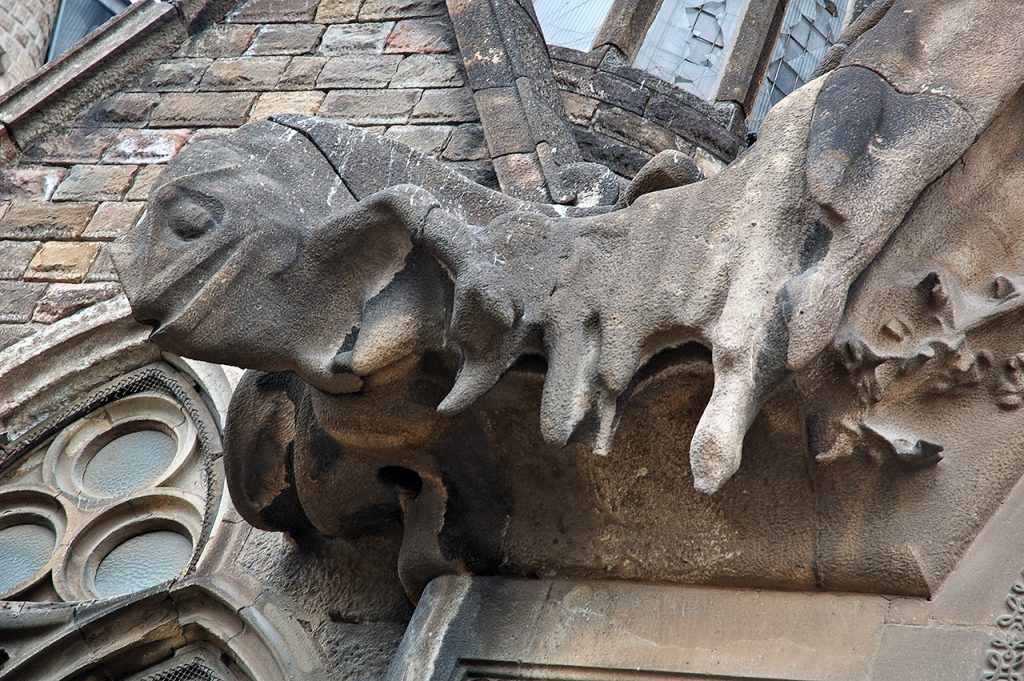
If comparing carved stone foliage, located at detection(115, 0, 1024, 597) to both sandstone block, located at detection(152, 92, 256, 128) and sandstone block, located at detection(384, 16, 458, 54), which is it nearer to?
sandstone block, located at detection(152, 92, 256, 128)

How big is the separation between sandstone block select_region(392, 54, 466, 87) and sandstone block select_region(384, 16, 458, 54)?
5 centimetres

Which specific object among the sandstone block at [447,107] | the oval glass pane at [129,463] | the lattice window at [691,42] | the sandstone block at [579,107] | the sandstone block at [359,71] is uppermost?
the sandstone block at [447,107]

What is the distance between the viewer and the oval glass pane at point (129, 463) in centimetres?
445

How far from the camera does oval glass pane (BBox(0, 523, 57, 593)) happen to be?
4184 millimetres

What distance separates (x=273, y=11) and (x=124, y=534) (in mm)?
2425

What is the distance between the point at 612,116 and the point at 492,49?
1.12 metres

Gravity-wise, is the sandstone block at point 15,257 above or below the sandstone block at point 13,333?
above

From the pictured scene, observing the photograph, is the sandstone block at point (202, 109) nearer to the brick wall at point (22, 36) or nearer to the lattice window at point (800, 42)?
the lattice window at point (800, 42)

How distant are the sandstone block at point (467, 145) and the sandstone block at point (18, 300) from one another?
1328 millimetres

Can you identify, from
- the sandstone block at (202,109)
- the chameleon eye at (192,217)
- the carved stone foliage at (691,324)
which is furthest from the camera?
the sandstone block at (202,109)

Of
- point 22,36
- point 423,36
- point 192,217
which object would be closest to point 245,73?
point 423,36

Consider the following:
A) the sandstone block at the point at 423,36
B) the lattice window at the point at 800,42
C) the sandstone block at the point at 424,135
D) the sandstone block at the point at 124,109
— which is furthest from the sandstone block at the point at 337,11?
the lattice window at the point at 800,42

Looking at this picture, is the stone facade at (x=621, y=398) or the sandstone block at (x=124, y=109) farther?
the sandstone block at (x=124, y=109)

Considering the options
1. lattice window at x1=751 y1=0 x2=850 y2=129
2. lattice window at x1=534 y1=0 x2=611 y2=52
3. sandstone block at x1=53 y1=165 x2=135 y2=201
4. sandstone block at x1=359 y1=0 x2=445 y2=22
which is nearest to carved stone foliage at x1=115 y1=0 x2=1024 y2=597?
sandstone block at x1=53 y1=165 x2=135 y2=201
